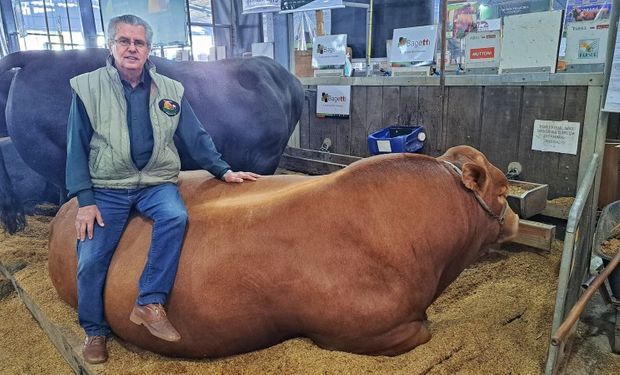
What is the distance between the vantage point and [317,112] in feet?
15.7

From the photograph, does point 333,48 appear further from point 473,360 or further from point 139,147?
point 473,360

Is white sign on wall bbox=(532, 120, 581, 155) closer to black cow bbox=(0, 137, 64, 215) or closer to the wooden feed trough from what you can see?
the wooden feed trough

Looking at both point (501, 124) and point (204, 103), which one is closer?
point (501, 124)

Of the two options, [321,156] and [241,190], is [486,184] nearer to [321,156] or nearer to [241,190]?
[241,190]

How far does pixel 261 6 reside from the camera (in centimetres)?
812

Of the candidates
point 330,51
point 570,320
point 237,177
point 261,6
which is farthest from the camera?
point 261,6

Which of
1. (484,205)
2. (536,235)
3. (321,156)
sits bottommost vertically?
(536,235)

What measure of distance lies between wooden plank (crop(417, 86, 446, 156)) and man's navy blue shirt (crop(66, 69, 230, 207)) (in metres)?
2.05

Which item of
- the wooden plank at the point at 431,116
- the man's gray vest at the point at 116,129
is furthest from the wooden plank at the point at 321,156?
the man's gray vest at the point at 116,129

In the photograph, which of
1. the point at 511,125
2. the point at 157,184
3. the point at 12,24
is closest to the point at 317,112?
the point at 511,125

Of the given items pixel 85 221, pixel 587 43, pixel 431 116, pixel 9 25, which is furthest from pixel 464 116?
pixel 9 25

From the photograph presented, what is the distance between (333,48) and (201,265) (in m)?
3.39

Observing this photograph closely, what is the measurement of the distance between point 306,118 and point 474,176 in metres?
3.19

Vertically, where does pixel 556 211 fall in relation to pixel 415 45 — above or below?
below
